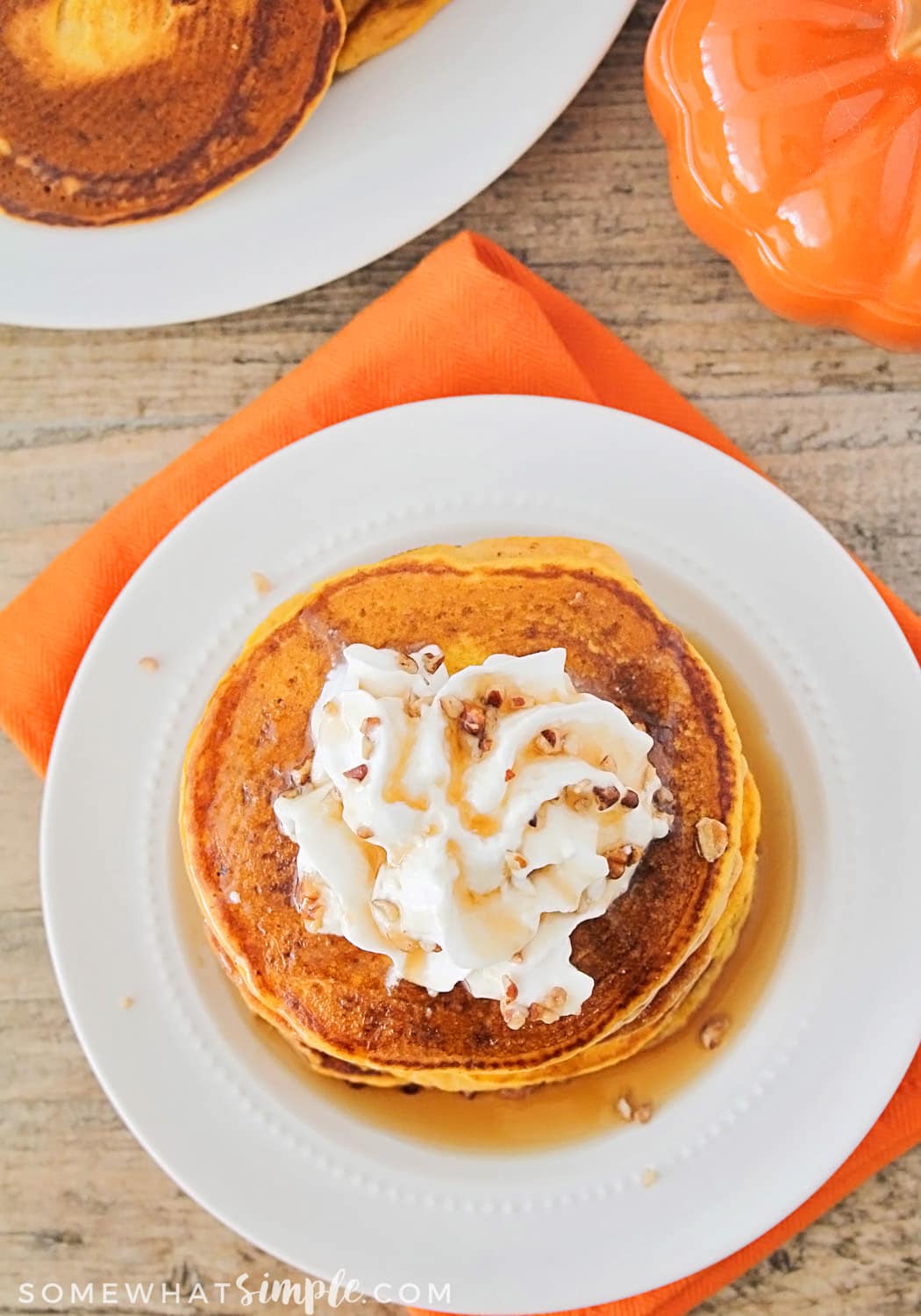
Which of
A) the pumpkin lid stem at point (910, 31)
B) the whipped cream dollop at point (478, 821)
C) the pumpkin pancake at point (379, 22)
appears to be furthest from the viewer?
the pumpkin pancake at point (379, 22)

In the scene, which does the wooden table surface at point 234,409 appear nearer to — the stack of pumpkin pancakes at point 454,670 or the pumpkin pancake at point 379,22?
the pumpkin pancake at point 379,22

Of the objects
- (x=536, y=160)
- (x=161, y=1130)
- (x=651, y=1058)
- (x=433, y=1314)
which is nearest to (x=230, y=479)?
(x=536, y=160)

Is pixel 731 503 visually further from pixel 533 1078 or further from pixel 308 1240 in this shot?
pixel 308 1240

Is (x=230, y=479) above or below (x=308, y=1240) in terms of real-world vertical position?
above

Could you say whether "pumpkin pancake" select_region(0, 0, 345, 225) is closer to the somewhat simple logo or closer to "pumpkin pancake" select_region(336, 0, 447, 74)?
"pumpkin pancake" select_region(336, 0, 447, 74)

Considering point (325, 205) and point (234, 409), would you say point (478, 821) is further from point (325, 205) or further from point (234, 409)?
point (325, 205)

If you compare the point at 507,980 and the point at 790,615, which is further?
the point at 790,615

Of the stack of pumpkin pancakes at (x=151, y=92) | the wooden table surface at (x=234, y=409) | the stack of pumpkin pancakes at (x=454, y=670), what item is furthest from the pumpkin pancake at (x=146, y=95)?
the stack of pumpkin pancakes at (x=454, y=670)
